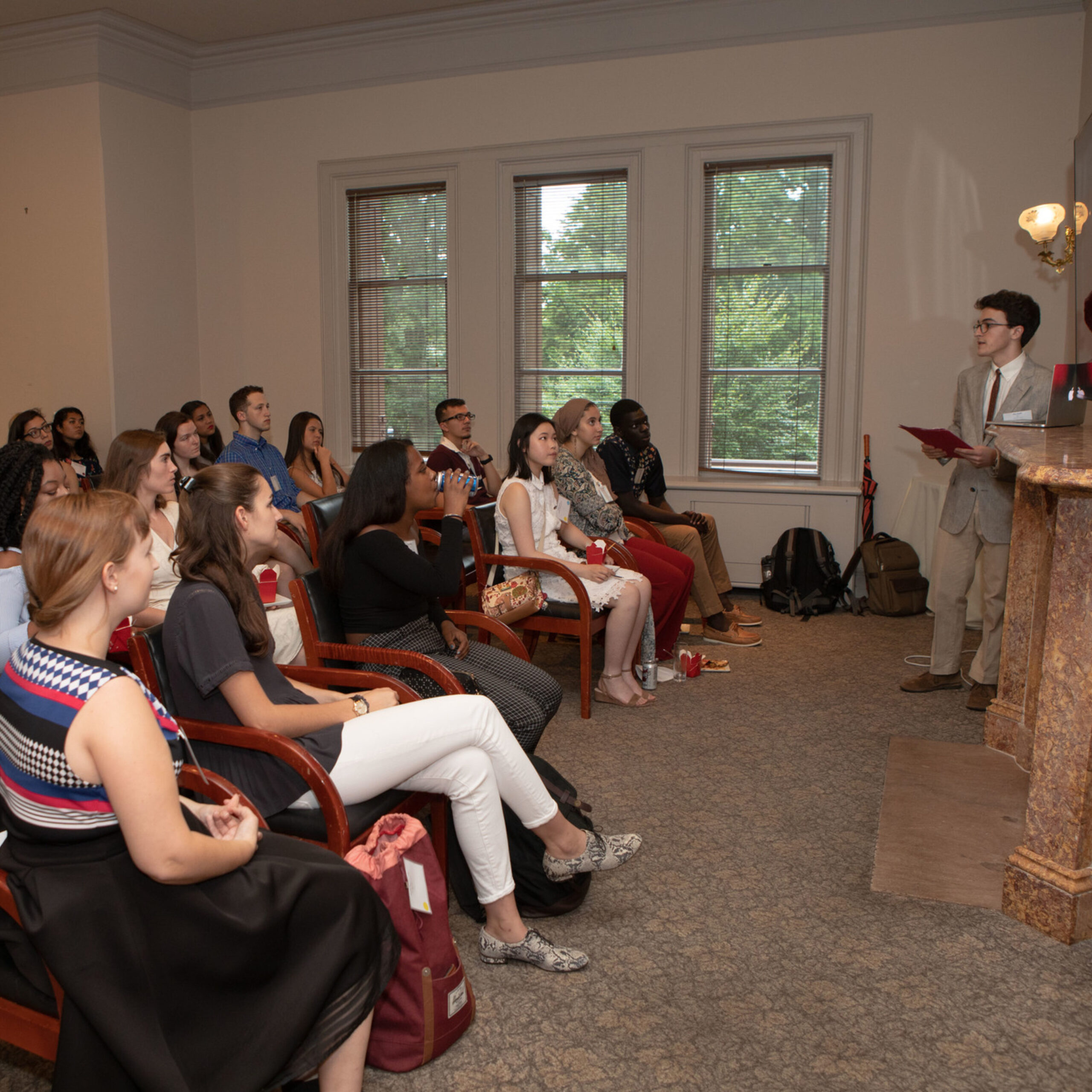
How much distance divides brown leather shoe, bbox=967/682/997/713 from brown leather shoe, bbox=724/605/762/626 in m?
1.42

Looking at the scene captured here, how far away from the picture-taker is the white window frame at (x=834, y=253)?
5.86 m

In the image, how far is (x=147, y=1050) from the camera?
1.45 meters

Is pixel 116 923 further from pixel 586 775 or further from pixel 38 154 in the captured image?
pixel 38 154

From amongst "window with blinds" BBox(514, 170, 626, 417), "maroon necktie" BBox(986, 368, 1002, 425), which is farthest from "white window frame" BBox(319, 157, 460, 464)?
"maroon necktie" BBox(986, 368, 1002, 425)

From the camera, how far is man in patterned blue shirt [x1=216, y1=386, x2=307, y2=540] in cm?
530

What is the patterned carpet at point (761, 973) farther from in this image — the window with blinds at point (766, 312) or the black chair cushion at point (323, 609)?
the window with blinds at point (766, 312)

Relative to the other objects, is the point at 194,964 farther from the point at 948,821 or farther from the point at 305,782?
the point at 948,821

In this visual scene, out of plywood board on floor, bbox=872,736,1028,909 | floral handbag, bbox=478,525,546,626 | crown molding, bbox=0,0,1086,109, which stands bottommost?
plywood board on floor, bbox=872,736,1028,909

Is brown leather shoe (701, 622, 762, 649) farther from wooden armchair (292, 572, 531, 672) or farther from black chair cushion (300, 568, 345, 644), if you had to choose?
black chair cushion (300, 568, 345, 644)

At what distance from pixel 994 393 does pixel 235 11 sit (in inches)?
213

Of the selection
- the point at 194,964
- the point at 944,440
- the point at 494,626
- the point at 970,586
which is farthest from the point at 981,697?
the point at 194,964

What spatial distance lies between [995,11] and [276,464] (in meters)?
4.71

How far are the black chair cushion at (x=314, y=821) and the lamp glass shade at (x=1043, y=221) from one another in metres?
4.53

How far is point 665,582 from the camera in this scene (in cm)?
450
